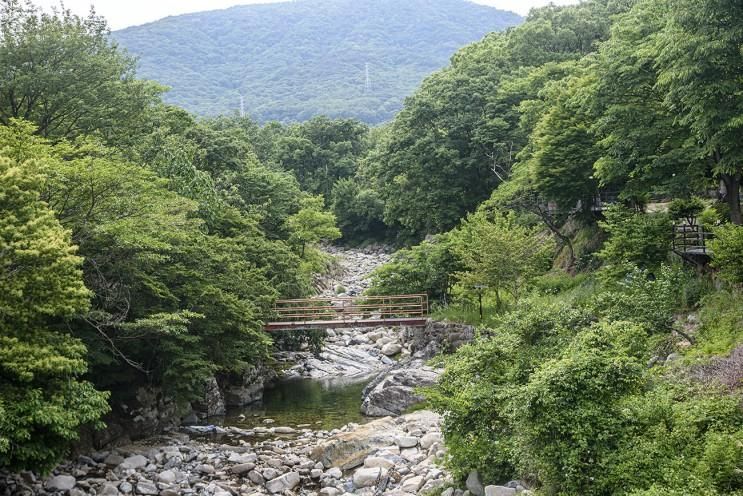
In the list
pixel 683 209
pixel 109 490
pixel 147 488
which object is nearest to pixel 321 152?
pixel 683 209

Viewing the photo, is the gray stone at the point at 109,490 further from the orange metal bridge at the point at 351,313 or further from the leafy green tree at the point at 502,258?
the leafy green tree at the point at 502,258

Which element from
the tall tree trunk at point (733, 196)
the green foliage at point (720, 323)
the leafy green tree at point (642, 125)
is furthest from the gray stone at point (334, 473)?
the tall tree trunk at point (733, 196)

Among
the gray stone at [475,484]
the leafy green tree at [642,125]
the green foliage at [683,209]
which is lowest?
the gray stone at [475,484]

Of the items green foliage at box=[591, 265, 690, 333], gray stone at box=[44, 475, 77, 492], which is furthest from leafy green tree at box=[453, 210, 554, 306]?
gray stone at box=[44, 475, 77, 492]

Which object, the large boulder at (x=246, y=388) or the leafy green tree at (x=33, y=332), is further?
the large boulder at (x=246, y=388)

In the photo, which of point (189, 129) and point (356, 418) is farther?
point (189, 129)

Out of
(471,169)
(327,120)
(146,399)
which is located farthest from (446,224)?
(327,120)

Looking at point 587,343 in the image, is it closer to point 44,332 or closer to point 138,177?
point 44,332

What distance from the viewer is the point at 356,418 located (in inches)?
848

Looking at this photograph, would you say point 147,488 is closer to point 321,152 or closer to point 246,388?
point 246,388

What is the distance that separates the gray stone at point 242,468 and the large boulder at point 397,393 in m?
5.69

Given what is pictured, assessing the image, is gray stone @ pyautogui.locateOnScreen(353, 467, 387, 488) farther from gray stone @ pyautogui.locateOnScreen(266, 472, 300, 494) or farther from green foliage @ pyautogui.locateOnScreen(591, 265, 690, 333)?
green foliage @ pyautogui.locateOnScreen(591, 265, 690, 333)

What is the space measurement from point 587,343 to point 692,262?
8.70 m

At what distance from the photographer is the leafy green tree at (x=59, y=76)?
2189 cm
